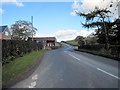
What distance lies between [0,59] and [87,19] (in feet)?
70.7

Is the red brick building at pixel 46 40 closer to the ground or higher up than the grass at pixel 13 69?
higher up

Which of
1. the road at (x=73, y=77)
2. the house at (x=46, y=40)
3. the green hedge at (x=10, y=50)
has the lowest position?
the road at (x=73, y=77)

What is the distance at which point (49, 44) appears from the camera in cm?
7144

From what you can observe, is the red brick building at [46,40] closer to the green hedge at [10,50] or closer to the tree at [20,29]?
the tree at [20,29]

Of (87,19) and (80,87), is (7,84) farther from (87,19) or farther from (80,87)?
(87,19)

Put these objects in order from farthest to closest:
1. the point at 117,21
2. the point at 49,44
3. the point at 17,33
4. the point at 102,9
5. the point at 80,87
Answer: the point at 49,44 → the point at 17,33 → the point at 117,21 → the point at 102,9 → the point at 80,87

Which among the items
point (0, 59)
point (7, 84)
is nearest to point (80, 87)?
point (7, 84)

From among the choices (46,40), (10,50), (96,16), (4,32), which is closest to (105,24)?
(96,16)

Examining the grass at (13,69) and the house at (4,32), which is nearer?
the grass at (13,69)

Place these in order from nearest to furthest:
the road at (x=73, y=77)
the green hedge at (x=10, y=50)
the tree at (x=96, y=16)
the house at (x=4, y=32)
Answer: the road at (x=73, y=77), the green hedge at (x=10, y=50), the tree at (x=96, y=16), the house at (x=4, y=32)

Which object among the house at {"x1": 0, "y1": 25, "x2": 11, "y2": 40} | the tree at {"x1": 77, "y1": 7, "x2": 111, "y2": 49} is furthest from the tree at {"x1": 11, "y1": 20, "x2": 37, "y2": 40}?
the tree at {"x1": 77, "y1": 7, "x2": 111, "y2": 49}

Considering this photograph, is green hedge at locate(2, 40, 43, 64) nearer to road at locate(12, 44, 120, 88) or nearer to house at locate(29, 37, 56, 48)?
road at locate(12, 44, 120, 88)

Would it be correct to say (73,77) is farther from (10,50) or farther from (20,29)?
(20,29)

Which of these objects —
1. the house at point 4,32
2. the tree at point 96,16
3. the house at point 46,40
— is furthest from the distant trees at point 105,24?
the house at point 46,40
